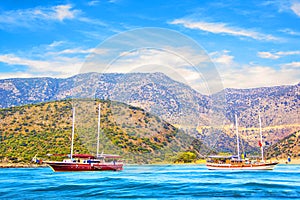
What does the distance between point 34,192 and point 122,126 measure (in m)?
58.1

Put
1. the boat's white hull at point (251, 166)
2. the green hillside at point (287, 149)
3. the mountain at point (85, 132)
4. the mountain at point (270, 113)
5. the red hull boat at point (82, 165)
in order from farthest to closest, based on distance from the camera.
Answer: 1. the mountain at point (270, 113)
2. the green hillside at point (287, 149)
3. the mountain at point (85, 132)
4. the boat's white hull at point (251, 166)
5. the red hull boat at point (82, 165)

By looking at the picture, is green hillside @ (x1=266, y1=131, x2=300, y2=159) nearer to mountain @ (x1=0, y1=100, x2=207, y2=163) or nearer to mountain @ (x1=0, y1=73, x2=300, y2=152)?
mountain @ (x1=0, y1=73, x2=300, y2=152)

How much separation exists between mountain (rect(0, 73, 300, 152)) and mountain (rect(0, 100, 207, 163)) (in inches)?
158

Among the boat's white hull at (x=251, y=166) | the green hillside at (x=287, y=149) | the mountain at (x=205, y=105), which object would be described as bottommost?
the boat's white hull at (x=251, y=166)

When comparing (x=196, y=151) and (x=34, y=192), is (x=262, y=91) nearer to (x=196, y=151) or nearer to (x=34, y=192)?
(x=196, y=151)

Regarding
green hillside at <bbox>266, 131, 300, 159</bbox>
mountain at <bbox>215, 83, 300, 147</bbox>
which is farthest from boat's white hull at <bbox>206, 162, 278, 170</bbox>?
mountain at <bbox>215, 83, 300, 147</bbox>

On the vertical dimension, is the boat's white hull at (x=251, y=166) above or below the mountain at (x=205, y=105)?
below

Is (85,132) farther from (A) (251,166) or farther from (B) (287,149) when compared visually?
(B) (287,149)

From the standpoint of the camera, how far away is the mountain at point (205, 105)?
247 feet

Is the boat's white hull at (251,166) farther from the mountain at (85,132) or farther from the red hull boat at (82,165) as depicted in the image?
the mountain at (85,132)

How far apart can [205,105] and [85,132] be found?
46977 mm

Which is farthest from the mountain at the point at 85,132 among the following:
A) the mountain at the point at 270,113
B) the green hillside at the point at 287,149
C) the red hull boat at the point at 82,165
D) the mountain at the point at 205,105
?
the mountain at the point at 270,113

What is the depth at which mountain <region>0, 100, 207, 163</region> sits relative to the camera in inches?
2963

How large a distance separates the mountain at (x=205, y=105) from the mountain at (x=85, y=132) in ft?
13.2
